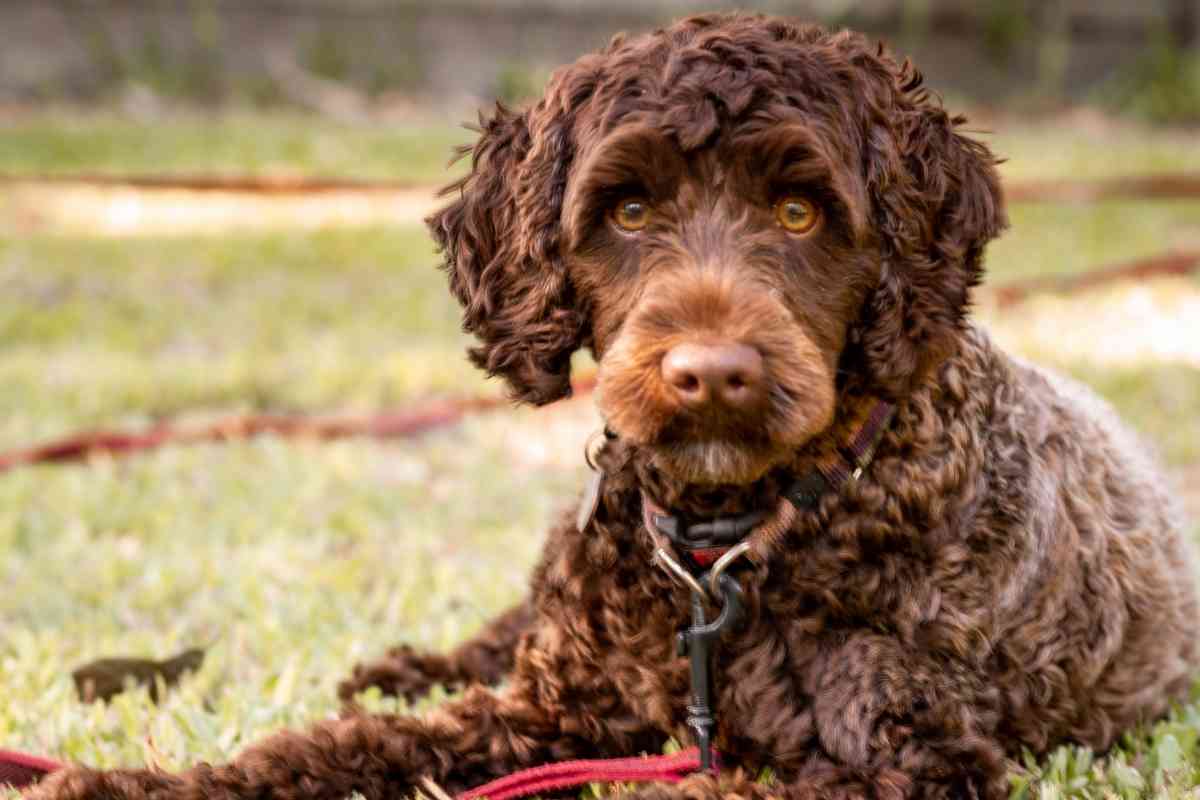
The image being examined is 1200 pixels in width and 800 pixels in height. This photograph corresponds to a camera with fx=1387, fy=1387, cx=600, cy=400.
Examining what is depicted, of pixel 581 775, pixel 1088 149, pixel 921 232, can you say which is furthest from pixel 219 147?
pixel 921 232

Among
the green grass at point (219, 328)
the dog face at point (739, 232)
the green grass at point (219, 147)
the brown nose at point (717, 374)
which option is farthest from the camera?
the green grass at point (219, 147)

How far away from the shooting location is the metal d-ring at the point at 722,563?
10.2 feet

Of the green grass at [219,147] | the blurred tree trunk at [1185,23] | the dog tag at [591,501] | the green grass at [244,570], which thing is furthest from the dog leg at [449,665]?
the blurred tree trunk at [1185,23]

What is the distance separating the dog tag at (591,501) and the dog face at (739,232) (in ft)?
0.92

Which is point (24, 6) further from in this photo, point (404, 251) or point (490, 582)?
point (490, 582)

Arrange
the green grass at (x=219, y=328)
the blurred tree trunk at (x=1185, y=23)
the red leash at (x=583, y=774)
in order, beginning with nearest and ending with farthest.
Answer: the red leash at (x=583, y=774) < the green grass at (x=219, y=328) < the blurred tree trunk at (x=1185, y=23)

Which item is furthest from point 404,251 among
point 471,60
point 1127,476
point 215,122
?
point 1127,476

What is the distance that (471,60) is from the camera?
1753 cm

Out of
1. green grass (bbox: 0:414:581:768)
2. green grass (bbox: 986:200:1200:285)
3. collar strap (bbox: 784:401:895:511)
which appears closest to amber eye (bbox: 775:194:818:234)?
collar strap (bbox: 784:401:895:511)

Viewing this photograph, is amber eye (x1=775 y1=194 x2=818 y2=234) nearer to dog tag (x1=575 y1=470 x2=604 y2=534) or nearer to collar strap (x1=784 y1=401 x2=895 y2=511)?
collar strap (x1=784 y1=401 x2=895 y2=511)

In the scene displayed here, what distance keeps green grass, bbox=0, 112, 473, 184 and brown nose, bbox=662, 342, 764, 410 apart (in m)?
10.7

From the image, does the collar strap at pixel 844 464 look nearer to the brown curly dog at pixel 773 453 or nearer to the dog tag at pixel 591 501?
the brown curly dog at pixel 773 453

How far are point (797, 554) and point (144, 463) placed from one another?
4.63 meters

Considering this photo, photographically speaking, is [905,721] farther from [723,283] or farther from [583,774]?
[723,283]
